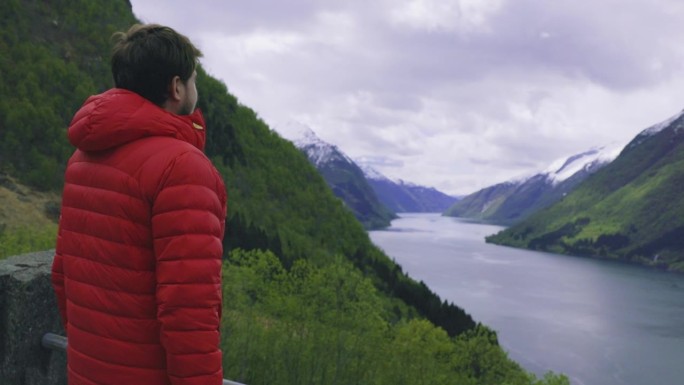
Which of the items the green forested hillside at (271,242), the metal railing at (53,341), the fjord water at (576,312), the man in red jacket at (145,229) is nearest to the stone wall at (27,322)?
the metal railing at (53,341)

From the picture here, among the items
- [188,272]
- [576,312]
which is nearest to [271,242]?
[576,312]

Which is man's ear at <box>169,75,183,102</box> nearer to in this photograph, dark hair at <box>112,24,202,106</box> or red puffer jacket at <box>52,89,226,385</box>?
dark hair at <box>112,24,202,106</box>

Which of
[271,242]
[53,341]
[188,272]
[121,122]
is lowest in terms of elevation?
[271,242]

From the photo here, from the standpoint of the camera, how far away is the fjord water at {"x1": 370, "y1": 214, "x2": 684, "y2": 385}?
64750 millimetres

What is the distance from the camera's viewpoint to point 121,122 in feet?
8.89

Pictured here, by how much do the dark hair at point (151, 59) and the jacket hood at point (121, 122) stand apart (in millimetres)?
87

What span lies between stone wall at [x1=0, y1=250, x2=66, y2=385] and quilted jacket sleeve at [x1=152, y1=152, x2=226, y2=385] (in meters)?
2.50

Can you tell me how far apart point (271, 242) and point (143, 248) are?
86.5m

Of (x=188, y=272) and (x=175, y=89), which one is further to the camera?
(x=175, y=89)

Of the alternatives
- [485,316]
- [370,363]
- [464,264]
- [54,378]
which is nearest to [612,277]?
[464,264]

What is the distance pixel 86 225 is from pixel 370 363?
26475 mm

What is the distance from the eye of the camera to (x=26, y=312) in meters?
4.49

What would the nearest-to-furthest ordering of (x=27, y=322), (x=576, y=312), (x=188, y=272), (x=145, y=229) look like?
(x=188, y=272)
(x=145, y=229)
(x=27, y=322)
(x=576, y=312)

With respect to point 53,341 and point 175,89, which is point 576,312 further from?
point 175,89
